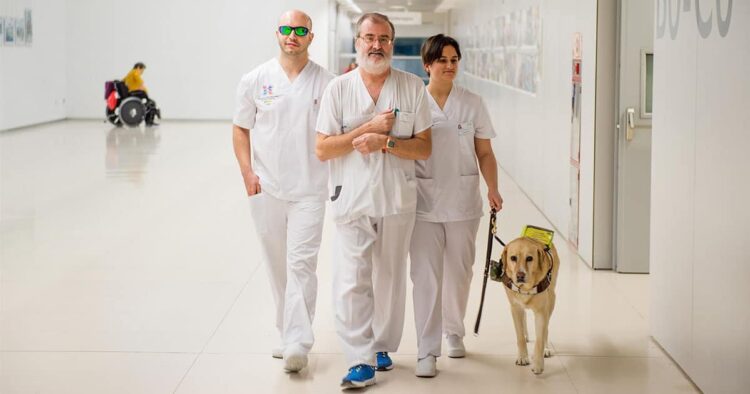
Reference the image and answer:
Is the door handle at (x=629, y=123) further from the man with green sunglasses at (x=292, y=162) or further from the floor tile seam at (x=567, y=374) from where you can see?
the man with green sunglasses at (x=292, y=162)

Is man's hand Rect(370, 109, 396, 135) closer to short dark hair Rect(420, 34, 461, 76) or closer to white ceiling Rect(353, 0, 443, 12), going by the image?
short dark hair Rect(420, 34, 461, 76)

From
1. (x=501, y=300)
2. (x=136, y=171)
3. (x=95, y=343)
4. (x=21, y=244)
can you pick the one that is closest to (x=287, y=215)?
(x=95, y=343)

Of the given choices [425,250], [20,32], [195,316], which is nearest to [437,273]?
[425,250]

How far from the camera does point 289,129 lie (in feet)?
17.2

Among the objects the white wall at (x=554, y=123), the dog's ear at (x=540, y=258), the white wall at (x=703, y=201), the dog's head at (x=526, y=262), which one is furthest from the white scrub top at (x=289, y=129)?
the white wall at (x=554, y=123)

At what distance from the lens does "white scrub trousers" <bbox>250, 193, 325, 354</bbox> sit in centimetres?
519

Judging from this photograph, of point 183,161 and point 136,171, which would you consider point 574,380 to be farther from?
point 183,161

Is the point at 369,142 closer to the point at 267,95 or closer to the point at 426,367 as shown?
the point at 267,95

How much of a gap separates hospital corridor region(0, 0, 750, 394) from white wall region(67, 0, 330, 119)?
17919 mm

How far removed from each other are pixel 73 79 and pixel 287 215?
2385cm

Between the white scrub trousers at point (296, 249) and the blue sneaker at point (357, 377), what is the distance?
0.40 metres

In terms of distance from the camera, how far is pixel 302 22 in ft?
16.9

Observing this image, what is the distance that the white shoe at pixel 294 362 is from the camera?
513 centimetres

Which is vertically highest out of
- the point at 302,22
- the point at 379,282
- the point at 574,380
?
the point at 302,22
